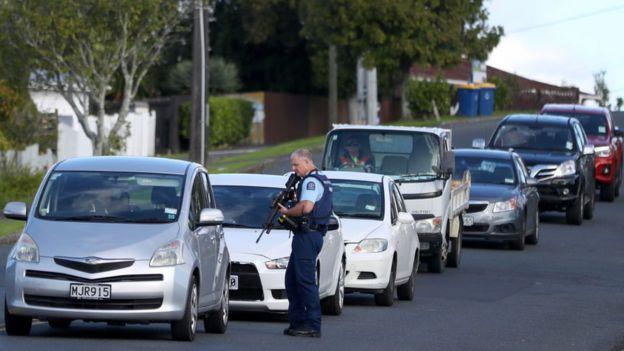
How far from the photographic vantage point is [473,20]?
5897cm

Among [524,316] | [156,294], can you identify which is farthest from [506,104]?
[156,294]

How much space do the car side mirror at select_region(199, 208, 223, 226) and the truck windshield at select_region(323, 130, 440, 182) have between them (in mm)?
8497

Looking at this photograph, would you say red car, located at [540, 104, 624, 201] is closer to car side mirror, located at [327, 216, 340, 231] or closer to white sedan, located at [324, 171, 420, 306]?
white sedan, located at [324, 171, 420, 306]

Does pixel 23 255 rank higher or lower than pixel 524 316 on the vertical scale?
higher

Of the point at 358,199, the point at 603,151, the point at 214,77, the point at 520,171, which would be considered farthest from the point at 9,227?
the point at 214,77

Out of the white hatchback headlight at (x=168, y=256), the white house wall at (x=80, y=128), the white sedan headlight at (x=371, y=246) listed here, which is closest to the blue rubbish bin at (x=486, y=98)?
the white house wall at (x=80, y=128)

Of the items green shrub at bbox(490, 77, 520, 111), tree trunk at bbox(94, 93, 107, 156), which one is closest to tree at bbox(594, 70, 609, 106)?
green shrub at bbox(490, 77, 520, 111)

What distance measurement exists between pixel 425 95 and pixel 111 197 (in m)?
48.1

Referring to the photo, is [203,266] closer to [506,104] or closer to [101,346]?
[101,346]

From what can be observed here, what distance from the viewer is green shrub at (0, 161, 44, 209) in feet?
113

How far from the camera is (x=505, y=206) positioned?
24469 mm

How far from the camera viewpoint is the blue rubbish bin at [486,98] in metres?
62.7

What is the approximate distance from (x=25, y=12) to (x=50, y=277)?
2789cm

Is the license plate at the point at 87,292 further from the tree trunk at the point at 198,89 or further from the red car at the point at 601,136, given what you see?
the tree trunk at the point at 198,89
